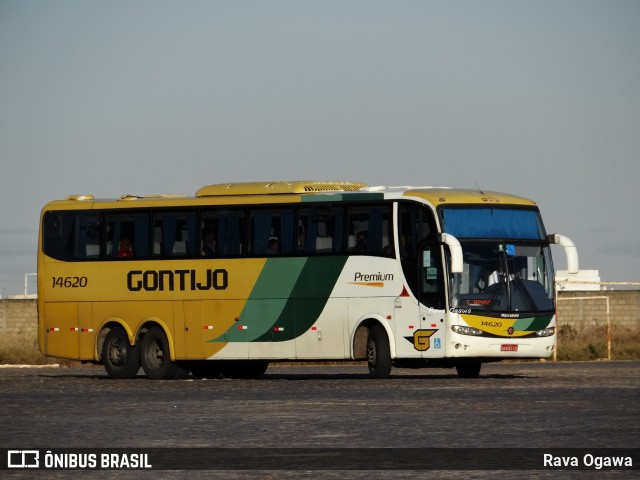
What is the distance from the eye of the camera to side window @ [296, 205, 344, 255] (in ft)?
104

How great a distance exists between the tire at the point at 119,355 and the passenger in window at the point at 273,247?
3.92 metres

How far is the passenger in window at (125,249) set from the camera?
1336 inches

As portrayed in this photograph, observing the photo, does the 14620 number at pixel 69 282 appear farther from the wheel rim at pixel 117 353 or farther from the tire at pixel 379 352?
the tire at pixel 379 352

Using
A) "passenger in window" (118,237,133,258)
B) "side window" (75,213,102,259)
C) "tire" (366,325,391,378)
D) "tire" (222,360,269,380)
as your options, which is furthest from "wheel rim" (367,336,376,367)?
"side window" (75,213,102,259)

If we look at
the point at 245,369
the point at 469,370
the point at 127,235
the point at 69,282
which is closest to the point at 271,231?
the point at 127,235

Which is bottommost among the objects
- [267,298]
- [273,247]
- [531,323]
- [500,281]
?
[531,323]

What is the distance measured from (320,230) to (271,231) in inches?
41.4

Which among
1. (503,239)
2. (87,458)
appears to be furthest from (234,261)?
(87,458)

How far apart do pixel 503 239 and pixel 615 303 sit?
3590 cm

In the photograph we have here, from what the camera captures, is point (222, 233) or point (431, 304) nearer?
point (431, 304)

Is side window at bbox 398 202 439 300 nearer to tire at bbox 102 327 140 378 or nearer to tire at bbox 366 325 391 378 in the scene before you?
tire at bbox 366 325 391 378

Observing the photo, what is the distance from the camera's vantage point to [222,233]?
32.8 m

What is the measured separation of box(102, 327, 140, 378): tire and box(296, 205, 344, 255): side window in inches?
180

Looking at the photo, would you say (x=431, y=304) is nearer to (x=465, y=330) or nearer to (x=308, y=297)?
(x=465, y=330)
